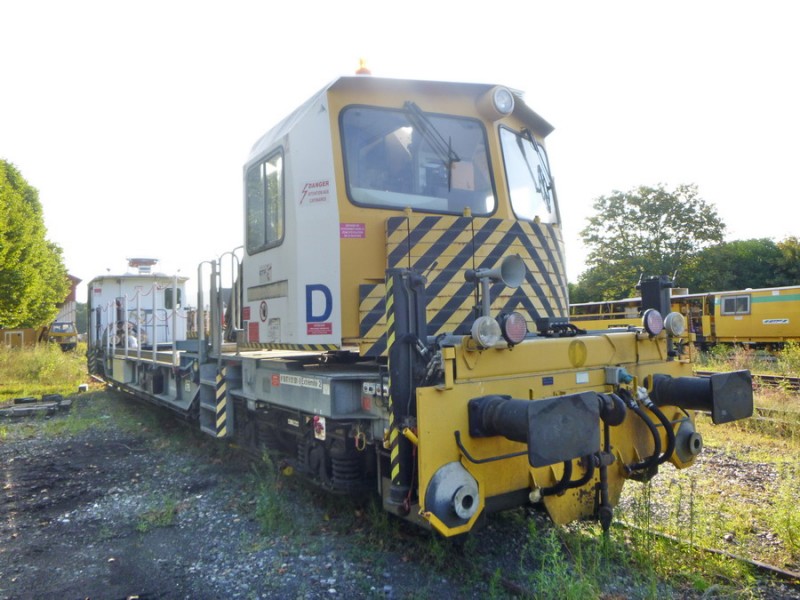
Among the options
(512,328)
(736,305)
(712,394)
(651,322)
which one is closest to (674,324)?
(651,322)

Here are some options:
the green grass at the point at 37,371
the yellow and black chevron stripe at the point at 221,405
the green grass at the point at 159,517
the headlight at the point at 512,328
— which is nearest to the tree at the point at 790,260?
the green grass at the point at 37,371

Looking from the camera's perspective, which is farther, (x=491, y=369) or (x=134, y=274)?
(x=134, y=274)

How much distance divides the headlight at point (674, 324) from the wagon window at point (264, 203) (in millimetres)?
3166

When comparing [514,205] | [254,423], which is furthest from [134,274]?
[514,205]

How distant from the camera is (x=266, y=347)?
18.7 ft

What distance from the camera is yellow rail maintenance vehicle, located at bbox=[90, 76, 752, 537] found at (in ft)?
11.7

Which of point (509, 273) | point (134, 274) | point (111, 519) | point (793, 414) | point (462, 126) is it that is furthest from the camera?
point (134, 274)

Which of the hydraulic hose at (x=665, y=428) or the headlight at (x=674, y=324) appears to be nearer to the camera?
the hydraulic hose at (x=665, y=428)

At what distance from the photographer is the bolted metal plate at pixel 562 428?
324cm

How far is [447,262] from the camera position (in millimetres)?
4707

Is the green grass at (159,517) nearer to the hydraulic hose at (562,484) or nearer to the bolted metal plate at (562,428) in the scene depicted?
the hydraulic hose at (562,484)

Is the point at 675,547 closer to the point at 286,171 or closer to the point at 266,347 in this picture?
the point at 266,347

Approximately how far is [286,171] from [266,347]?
161 cm

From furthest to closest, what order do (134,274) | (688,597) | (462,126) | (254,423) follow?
(134,274) < (254,423) < (462,126) < (688,597)
